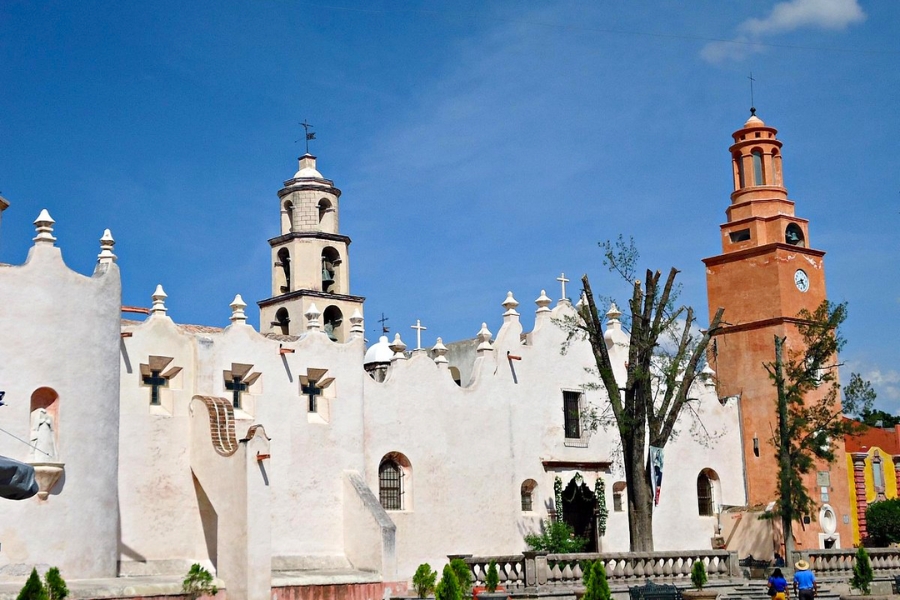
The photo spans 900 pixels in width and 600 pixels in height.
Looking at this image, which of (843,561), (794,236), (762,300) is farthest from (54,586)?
(794,236)

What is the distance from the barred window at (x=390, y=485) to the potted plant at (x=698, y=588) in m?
7.60

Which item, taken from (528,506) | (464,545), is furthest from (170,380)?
(528,506)

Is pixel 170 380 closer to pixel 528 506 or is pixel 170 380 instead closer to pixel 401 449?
pixel 401 449

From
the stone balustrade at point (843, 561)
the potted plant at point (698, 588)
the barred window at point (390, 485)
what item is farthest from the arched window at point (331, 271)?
the potted plant at point (698, 588)

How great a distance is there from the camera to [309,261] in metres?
40.5

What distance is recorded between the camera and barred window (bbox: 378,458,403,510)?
29422 mm

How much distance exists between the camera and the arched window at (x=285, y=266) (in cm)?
4144

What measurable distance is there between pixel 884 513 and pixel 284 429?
29.7 meters

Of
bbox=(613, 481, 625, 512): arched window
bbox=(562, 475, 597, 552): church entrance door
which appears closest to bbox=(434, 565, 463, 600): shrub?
bbox=(562, 475, 597, 552): church entrance door

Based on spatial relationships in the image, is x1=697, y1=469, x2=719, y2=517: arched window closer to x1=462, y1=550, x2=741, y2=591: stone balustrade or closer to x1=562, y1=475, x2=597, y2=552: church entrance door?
x1=562, y1=475, x2=597, y2=552: church entrance door

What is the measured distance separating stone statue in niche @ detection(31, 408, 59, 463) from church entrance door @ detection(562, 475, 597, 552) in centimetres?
1527

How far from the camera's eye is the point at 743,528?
36219mm

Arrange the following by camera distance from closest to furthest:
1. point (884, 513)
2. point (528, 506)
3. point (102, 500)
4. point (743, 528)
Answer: point (102, 500) → point (528, 506) → point (743, 528) → point (884, 513)

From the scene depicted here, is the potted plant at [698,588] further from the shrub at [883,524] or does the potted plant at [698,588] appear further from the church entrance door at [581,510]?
the shrub at [883,524]
